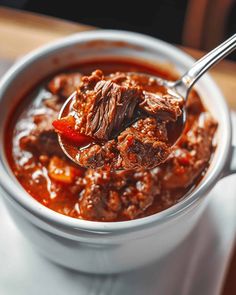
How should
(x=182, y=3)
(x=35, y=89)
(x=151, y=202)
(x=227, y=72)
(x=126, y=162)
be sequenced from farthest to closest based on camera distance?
(x=182, y=3) → (x=227, y=72) → (x=35, y=89) → (x=151, y=202) → (x=126, y=162)

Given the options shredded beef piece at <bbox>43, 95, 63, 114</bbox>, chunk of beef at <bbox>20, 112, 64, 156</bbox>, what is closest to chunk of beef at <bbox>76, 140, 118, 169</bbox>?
chunk of beef at <bbox>20, 112, 64, 156</bbox>

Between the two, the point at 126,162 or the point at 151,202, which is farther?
the point at 151,202

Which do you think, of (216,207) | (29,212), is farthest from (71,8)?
(29,212)

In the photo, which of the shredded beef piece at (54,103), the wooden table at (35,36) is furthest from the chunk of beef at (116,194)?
the wooden table at (35,36)

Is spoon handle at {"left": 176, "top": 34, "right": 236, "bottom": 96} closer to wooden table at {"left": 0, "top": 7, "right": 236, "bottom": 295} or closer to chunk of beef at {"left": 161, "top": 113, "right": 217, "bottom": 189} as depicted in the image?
chunk of beef at {"left": 161, "top": 113, "right": 217, "bottom": 189}

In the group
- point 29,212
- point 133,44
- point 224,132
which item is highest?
point 133,44

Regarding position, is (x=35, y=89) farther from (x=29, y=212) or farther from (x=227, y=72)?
(x=227, y=72)

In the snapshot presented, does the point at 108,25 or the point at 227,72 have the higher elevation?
the point at 108,25
